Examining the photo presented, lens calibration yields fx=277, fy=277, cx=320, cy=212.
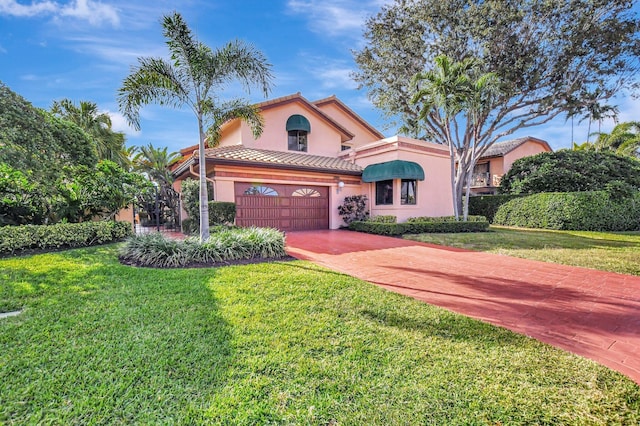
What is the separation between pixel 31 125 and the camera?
7.80 metres

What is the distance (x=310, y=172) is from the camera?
17.5m

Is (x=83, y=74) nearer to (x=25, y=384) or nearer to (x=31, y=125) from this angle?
(x=31, y=125)

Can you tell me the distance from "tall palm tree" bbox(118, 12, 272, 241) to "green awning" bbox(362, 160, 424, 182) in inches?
379

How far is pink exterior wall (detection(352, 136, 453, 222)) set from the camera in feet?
58.6

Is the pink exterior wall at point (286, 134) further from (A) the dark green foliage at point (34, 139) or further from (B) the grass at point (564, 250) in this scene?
(B) the grass at point (564, 250)

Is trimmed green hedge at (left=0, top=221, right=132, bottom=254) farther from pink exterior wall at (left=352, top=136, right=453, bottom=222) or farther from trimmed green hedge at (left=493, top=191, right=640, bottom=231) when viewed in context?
trimmed green hedge at (left=493, top=191, right=640, bottom=231)

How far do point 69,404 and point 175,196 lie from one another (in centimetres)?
2091

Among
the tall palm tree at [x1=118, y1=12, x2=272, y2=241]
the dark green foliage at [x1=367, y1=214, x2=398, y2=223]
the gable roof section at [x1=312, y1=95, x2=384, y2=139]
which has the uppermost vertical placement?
the gable roof section at [x1=312, y1=95, x2=384, y2=139]

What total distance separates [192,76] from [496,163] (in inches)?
1272

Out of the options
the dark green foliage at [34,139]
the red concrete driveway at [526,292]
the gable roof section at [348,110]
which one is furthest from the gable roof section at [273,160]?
the red concrete driveway at [526,292]

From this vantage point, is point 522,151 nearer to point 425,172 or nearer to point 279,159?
point 425,172

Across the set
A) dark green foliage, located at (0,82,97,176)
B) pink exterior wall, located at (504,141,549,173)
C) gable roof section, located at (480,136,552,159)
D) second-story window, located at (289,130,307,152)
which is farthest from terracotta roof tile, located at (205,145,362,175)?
pink exterior wall, located at (504,141,549,173)

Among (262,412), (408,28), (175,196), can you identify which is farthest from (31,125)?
(408,28)

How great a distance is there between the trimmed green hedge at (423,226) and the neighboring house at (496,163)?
1428cm
